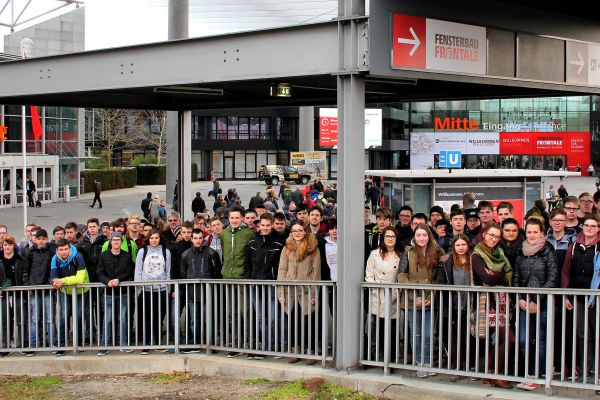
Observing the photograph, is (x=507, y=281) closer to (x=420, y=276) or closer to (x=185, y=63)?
(x=420, y=276)

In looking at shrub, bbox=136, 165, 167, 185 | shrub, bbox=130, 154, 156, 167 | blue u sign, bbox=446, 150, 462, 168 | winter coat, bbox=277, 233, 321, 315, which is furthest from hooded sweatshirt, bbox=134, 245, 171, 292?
shrub, bbox=130, 154, 156, 167

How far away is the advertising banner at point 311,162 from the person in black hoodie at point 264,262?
4275 centimetres

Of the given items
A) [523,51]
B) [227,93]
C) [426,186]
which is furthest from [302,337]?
[426,186]

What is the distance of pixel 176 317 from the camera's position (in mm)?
9195

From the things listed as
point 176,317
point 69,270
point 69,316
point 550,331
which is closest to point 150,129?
point 69,316

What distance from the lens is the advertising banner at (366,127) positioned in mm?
43062

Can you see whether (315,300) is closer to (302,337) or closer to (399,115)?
(302,337)

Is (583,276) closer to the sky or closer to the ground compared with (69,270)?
closer to the sky

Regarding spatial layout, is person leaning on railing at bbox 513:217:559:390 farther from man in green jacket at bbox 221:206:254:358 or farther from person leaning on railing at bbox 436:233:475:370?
man in green jacket at bbox 221:206:254:358

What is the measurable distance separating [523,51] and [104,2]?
14.4 m

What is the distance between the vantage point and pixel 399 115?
74.9 m

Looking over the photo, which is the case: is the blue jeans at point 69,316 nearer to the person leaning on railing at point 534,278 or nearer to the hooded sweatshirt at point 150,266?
the hooded sweatshirt at point 150,266

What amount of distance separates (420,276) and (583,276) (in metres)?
1.57

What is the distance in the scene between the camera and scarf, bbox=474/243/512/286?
24.2 ft
